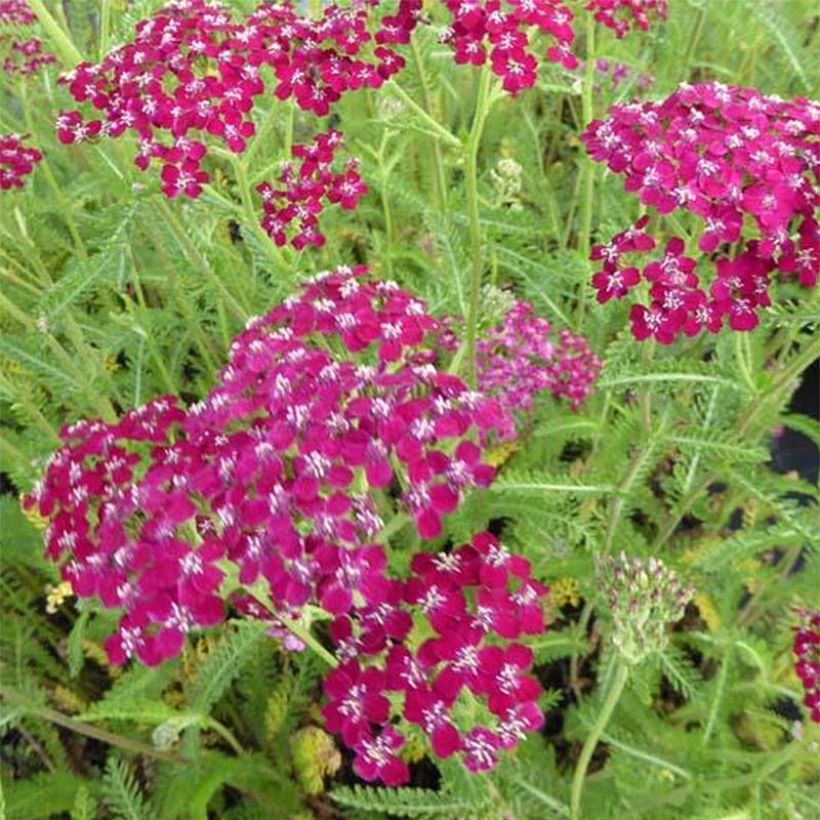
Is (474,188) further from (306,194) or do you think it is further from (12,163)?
(12,163)

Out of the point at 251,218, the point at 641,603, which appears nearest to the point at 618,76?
the point at 251,218

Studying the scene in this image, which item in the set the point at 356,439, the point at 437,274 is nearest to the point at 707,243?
the point at 356,439

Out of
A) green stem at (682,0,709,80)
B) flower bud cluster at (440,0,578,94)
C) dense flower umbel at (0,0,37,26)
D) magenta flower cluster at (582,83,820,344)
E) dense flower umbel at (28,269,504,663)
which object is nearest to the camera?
dense flower umbel at (28,269,504,663)

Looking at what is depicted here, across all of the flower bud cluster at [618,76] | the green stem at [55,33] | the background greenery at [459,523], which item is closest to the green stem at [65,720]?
the background greenery at [459,523]

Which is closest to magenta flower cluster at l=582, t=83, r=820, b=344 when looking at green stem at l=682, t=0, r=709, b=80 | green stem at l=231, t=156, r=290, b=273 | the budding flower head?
the budding flower head

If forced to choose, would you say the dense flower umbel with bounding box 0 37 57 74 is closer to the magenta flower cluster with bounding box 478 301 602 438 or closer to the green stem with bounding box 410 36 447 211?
the green stem with bounding box 410 36 447 211
